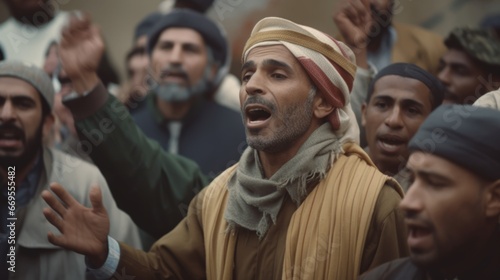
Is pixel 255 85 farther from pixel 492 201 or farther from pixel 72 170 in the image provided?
pixel 72 170

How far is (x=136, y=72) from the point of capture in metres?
8.38

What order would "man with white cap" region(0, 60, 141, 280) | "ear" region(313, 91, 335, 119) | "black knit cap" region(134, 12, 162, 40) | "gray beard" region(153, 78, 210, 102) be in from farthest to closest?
"black knit cap" region(134, 12, 162, 40)
"gray beard" region(153, 78, 210, 102)
"man with white cap" region(0, 60, 141, 280)
"ear" region(313, 91, 335, 119)

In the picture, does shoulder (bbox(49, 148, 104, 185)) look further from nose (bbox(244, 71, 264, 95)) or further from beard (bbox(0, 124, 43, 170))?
nose (bbox(244, 71, 264, 95))

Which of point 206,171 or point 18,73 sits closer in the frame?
point 18,73

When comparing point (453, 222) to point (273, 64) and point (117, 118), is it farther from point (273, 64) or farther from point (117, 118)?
point (117, 118)

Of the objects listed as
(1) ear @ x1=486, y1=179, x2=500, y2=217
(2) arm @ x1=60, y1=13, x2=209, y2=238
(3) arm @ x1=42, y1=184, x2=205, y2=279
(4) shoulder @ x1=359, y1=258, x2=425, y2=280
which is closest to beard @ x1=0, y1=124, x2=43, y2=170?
(2) arm @ x1=60, y1=13, x2=209, y2=238

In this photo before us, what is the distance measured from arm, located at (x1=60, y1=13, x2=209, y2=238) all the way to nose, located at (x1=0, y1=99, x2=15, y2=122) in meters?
0.72

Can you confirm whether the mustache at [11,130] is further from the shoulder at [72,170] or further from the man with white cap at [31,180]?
the shoulder at [72,170]

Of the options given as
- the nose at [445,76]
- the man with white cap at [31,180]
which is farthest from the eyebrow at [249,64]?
the nose at [445,76]

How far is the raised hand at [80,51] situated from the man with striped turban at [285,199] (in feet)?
2.81

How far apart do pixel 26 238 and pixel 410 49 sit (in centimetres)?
267

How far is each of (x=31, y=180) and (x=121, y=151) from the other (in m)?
0.76

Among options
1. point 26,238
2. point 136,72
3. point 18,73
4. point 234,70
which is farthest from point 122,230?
point 234,70

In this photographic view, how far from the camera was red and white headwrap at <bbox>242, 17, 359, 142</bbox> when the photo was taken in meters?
4.66
